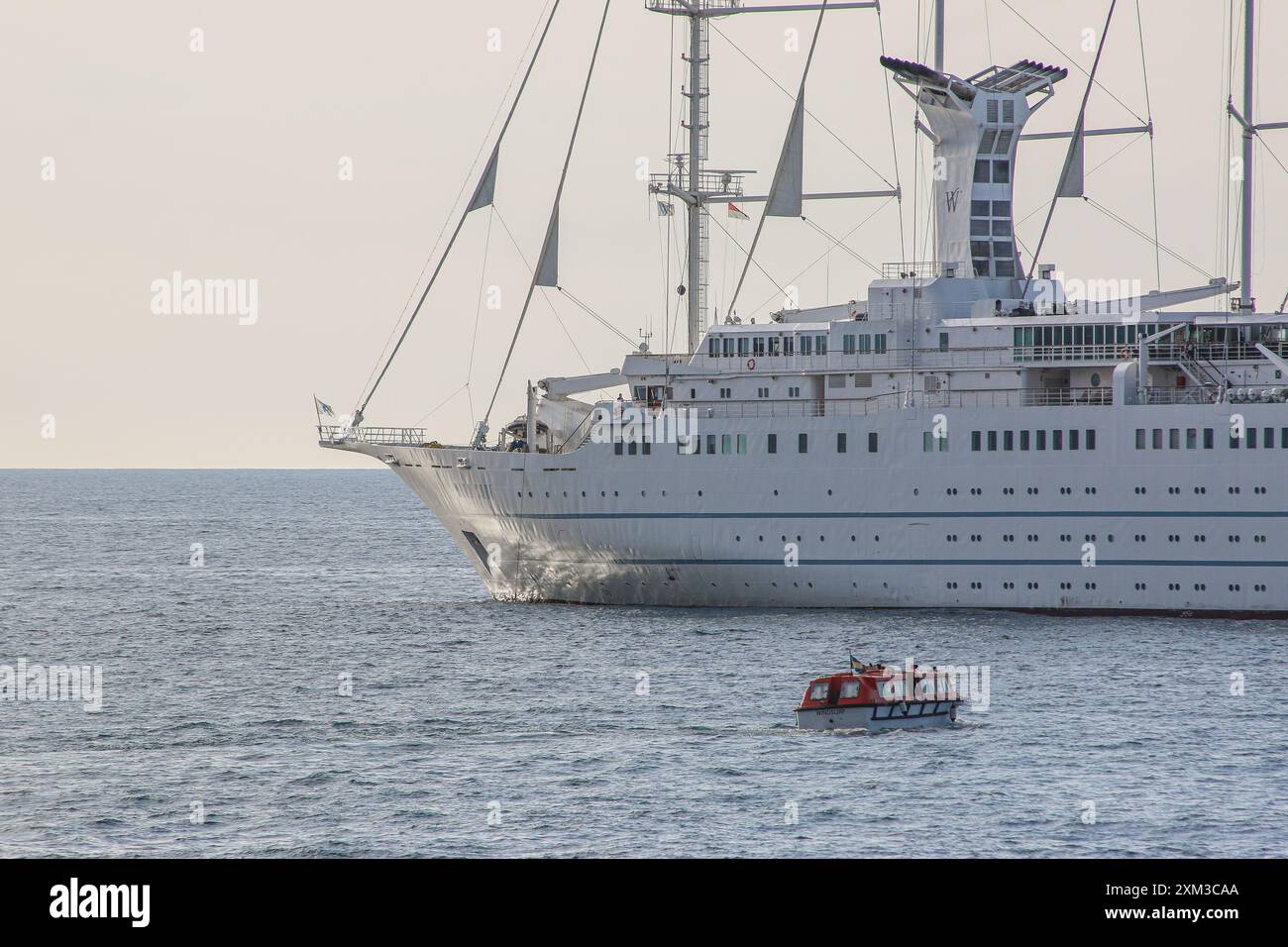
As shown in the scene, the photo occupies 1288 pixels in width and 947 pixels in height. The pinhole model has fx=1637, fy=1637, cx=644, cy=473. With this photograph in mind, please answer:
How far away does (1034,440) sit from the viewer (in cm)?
4228

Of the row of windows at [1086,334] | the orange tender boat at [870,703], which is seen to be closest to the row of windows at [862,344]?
the row of windows at [1086,334]

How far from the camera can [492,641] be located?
42.4 m

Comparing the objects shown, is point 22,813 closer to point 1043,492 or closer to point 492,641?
point 492,641

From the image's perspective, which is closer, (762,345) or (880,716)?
(880,716)

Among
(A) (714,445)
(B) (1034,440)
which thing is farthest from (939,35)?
(A) (714,445)

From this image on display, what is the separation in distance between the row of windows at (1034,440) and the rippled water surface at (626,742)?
4.45m

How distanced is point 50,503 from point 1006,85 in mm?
154947

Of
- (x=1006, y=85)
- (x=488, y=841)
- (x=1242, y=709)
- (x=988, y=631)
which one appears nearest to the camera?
(x=488, y=841)

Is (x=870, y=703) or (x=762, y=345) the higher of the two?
(x=762, y=345)

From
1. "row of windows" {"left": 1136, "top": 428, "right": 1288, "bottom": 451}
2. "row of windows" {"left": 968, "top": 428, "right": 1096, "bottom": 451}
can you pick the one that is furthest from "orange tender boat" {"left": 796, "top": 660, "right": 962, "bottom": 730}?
"row of windows" {"left": 1136, "top": 428, "right": 1288, "bottom": 451}

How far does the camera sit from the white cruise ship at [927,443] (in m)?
41.4

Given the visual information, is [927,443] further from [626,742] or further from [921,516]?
[626,742]

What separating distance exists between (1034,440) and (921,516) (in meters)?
3.50

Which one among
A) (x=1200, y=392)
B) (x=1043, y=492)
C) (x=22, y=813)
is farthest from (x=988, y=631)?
(x=22, y=813)
